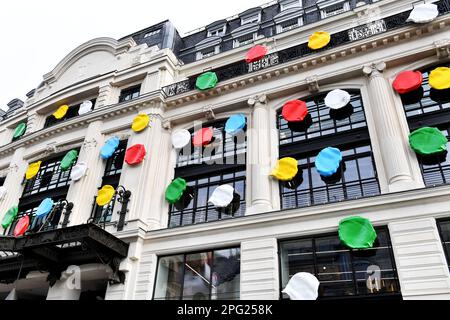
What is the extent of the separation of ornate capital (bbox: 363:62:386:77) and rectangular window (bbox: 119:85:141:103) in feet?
43.3

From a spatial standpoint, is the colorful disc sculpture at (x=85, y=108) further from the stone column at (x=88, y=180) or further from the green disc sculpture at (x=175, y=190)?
the green disc sculpture at (x=175, y=190)

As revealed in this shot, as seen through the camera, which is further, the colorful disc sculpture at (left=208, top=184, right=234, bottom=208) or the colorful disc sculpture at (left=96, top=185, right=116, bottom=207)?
the colorful disc sculpture at (left=96, top=185, right=116, bottom=207)

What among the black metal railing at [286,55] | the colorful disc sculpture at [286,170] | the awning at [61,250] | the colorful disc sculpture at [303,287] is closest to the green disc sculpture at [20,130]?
the awning at [61,250]

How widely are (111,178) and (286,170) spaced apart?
9403 millimetres

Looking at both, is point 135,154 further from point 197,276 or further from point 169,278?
point 197,276

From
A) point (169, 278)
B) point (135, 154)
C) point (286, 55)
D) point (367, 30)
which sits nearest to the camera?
point (169, 278)

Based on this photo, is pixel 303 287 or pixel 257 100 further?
pixel 257 100

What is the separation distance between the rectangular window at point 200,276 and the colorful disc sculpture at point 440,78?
10.00 metres

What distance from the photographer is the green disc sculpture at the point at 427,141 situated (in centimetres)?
1202

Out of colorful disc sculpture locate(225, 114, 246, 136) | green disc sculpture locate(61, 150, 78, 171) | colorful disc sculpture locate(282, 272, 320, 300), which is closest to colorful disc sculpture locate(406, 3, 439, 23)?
colorful disc sculpture locate(225, 114, 246, 136)

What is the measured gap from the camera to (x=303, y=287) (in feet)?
36.8

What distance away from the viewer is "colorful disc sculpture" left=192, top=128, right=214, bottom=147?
1708 centimetres

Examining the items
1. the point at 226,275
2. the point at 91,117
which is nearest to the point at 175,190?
the point at 226,275

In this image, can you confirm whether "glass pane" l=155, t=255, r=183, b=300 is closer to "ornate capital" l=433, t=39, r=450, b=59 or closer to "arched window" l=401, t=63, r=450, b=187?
"arched window" l=401, t=63, r=450, b=187
